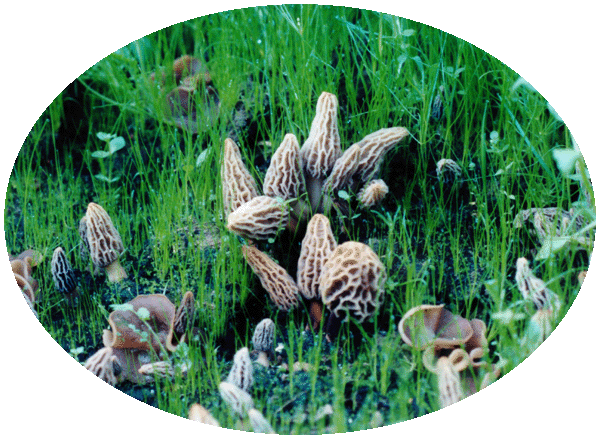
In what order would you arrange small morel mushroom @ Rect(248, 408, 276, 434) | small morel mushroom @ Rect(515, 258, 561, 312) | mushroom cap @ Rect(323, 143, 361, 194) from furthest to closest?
1. mushroom cap @ Rect(323, 143, 361, 194)
2. small morel mushroom @ Rect(515, 258, 561, 312)
3. small morel mushroom @ Rect(248, 408, 276, 434)

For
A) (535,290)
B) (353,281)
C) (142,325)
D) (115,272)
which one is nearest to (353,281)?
(353,281)

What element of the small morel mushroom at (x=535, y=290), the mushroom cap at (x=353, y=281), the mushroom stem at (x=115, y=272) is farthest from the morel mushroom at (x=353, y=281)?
the mushroom stem at (x=115, y=272)

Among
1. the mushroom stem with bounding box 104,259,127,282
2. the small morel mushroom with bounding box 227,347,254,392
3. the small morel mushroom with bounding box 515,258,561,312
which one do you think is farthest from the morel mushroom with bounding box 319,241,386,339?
the mushroom stem with bounding box 104,259,127,282

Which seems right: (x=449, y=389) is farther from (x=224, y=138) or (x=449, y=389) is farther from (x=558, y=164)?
(x=224, y=138)

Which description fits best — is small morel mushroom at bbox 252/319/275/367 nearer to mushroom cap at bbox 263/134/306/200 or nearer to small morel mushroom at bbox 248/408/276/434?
small morel mushroom at bbox 248/408/276/434

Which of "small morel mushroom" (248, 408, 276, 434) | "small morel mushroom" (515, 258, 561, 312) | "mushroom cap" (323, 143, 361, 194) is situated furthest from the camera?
"mushroom cap" (323, 143, 361, 194)

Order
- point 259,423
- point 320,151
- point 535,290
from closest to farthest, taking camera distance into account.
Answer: point 259,423, point 535,290, point 320,151

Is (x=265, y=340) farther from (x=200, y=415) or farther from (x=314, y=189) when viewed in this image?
(x=314, y=189)
